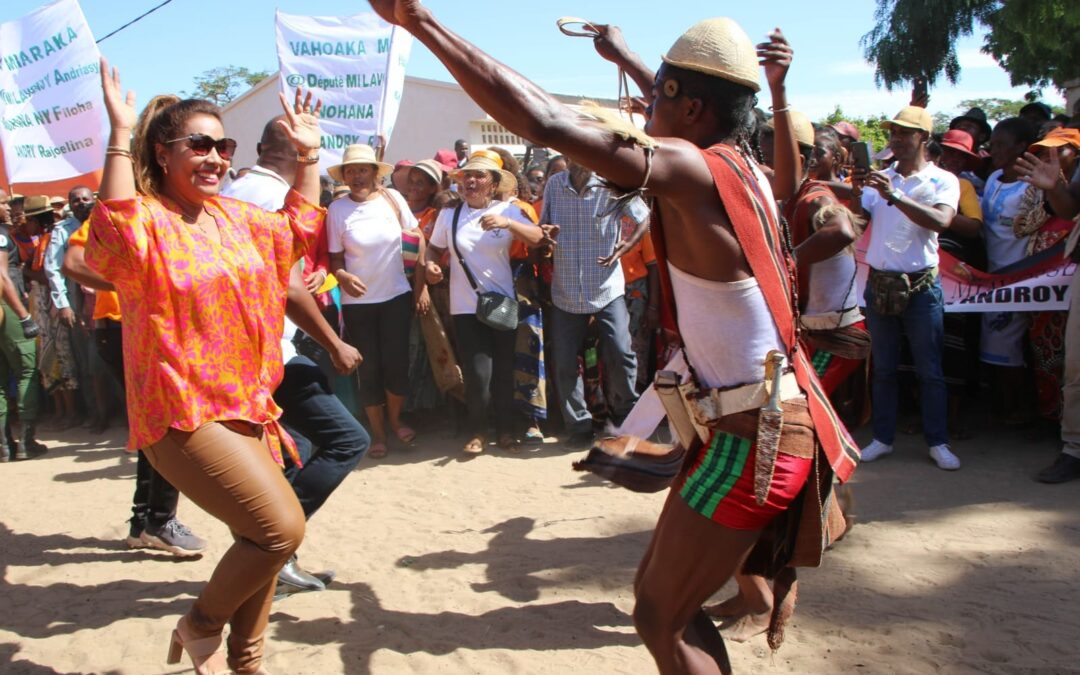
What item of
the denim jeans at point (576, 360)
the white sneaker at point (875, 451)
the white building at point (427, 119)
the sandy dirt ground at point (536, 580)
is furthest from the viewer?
the white building at point (427, 119)

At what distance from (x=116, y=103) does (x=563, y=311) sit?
12.9 ft

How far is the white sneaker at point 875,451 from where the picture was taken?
5910mm

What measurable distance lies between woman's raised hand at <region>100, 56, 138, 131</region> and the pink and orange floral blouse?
27 centimetres

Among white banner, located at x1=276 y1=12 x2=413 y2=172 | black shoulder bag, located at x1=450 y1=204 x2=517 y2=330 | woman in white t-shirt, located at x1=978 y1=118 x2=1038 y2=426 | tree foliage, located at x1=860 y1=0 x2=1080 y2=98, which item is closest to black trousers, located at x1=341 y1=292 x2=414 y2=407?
Result: black shoulder bag, located at x1=450 y1=204 x2=517 y2=330

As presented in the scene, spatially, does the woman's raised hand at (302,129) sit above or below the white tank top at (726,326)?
above

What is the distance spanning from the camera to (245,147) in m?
29.5

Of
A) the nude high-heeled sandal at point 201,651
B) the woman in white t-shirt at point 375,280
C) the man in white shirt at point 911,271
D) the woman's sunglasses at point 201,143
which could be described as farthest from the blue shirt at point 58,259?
the man in white shirt at point 911,271

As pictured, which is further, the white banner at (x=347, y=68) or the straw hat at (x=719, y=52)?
the white banner at (x=347, y=68)

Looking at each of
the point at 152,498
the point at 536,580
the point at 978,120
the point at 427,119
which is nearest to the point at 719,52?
the point at 536,580

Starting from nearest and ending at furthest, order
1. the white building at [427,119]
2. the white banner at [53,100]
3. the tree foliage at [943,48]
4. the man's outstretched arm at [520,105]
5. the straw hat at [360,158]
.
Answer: the man's outstretched arm at [520,105]
the straw hat at [360,158]
the white banner at [53,100]
the tree foliage at [943,48]
the white building at [427,119]

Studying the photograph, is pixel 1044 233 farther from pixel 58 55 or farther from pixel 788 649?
pixel 58 55

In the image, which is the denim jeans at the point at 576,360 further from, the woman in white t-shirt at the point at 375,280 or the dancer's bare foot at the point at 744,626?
the dancer's bare foot at the point at 744,626

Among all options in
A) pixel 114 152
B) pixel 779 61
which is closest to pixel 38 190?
pixel 114 152

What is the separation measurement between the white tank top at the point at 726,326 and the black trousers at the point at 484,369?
4.35 meters
